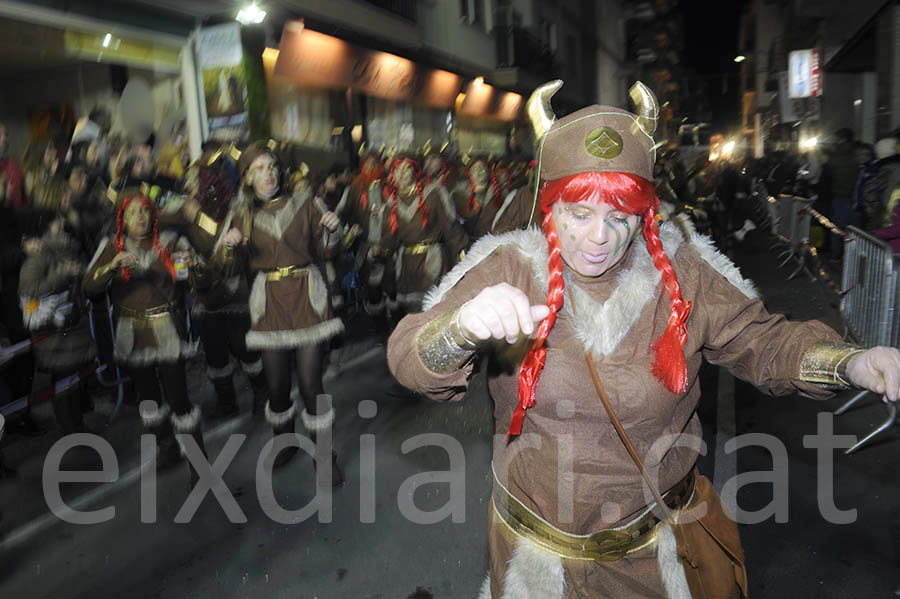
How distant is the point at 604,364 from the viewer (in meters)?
1.95

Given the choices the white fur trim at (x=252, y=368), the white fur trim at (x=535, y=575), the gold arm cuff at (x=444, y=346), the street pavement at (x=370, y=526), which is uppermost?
the gold arm cuff at (x=444, y=346)

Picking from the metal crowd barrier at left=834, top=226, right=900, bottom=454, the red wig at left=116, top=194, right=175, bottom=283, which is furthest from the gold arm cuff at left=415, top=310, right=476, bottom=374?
the metal crowd barrier at left=834, top=226, right=900, bottom=454

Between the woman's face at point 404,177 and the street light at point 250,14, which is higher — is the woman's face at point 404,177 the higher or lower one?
the lower one

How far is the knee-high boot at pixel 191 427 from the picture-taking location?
482 centimetres

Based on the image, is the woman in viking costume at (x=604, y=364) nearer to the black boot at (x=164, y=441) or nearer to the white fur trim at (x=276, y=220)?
the white fur trim at (x=276, y=220)

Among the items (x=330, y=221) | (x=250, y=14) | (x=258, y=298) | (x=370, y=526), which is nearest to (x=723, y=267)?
(x=370, y=526)

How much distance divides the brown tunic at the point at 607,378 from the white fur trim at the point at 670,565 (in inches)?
1.0

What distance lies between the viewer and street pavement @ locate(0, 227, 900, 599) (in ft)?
12.5

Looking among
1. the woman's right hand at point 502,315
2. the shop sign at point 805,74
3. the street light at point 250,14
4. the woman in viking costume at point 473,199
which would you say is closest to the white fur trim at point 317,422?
the woman's right hand at point 502,315

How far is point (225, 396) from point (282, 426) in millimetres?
1611

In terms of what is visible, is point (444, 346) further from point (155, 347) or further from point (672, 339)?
point (155, 347)

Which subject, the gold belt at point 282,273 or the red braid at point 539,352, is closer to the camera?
the red braid at point 539,352

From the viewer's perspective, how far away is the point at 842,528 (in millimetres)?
4188

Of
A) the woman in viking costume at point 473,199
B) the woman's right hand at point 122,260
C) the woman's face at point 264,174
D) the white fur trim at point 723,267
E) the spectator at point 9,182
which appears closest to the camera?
the white fur trim at point 723,267
